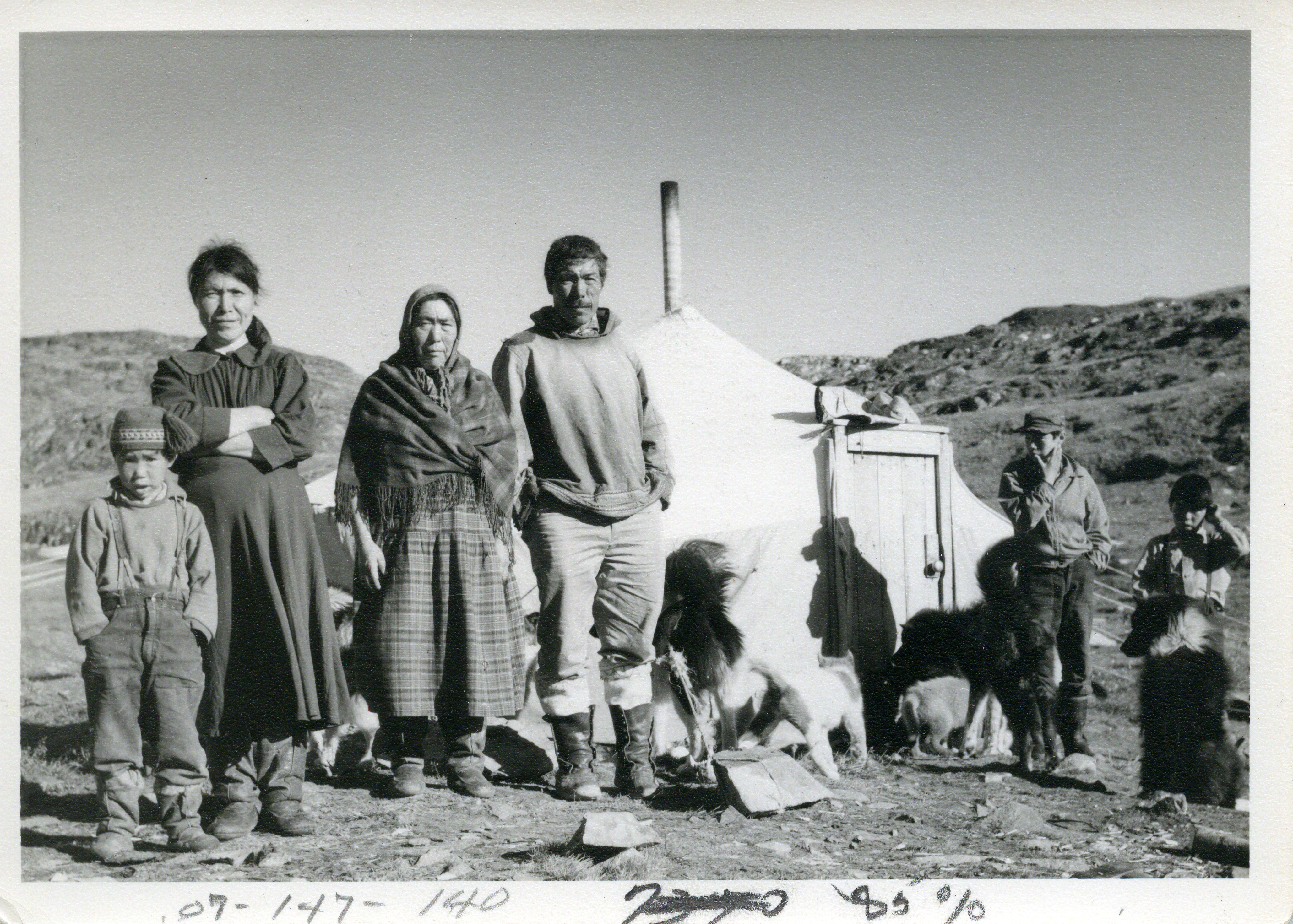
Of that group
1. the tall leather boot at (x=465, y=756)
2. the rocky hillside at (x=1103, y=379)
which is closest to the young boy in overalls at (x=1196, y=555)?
the rocky hillside at (x=1103, y=379)

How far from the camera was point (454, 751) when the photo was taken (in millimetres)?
4316

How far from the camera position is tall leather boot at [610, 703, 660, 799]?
→ 14.4ft

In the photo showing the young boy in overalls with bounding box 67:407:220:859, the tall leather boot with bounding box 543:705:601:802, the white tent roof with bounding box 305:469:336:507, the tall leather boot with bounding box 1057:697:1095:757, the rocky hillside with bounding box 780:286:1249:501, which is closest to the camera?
the young boy in overalls with bounding box 67:407:220:859

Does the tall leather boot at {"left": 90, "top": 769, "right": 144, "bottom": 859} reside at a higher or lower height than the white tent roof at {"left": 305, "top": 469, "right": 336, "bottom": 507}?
lower

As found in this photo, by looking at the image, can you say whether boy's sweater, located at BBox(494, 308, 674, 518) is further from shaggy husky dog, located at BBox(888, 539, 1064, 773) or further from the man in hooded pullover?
shaggy husky dog, located at BBox(888, 539, 1064, 773)

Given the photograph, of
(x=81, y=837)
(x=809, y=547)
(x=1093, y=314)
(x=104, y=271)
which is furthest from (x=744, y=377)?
(x=81, y=837)

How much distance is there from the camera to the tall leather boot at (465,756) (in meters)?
4.30

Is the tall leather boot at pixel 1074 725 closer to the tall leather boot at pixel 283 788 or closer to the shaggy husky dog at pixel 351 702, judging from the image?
the shaggy husky dog at pixel 351 702

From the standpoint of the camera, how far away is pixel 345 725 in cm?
446

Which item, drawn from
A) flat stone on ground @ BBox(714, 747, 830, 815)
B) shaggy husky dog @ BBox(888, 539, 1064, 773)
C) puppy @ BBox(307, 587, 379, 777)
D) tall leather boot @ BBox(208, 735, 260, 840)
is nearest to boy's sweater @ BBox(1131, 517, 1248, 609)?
shaggy husky dog @ BBox(888, 539, 1064, 773)

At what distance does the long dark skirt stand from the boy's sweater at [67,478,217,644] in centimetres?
5

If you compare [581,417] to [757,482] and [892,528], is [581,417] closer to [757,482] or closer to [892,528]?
[757,482]

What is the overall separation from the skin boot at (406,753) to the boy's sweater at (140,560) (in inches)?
26.7

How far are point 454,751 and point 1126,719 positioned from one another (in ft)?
8.12
